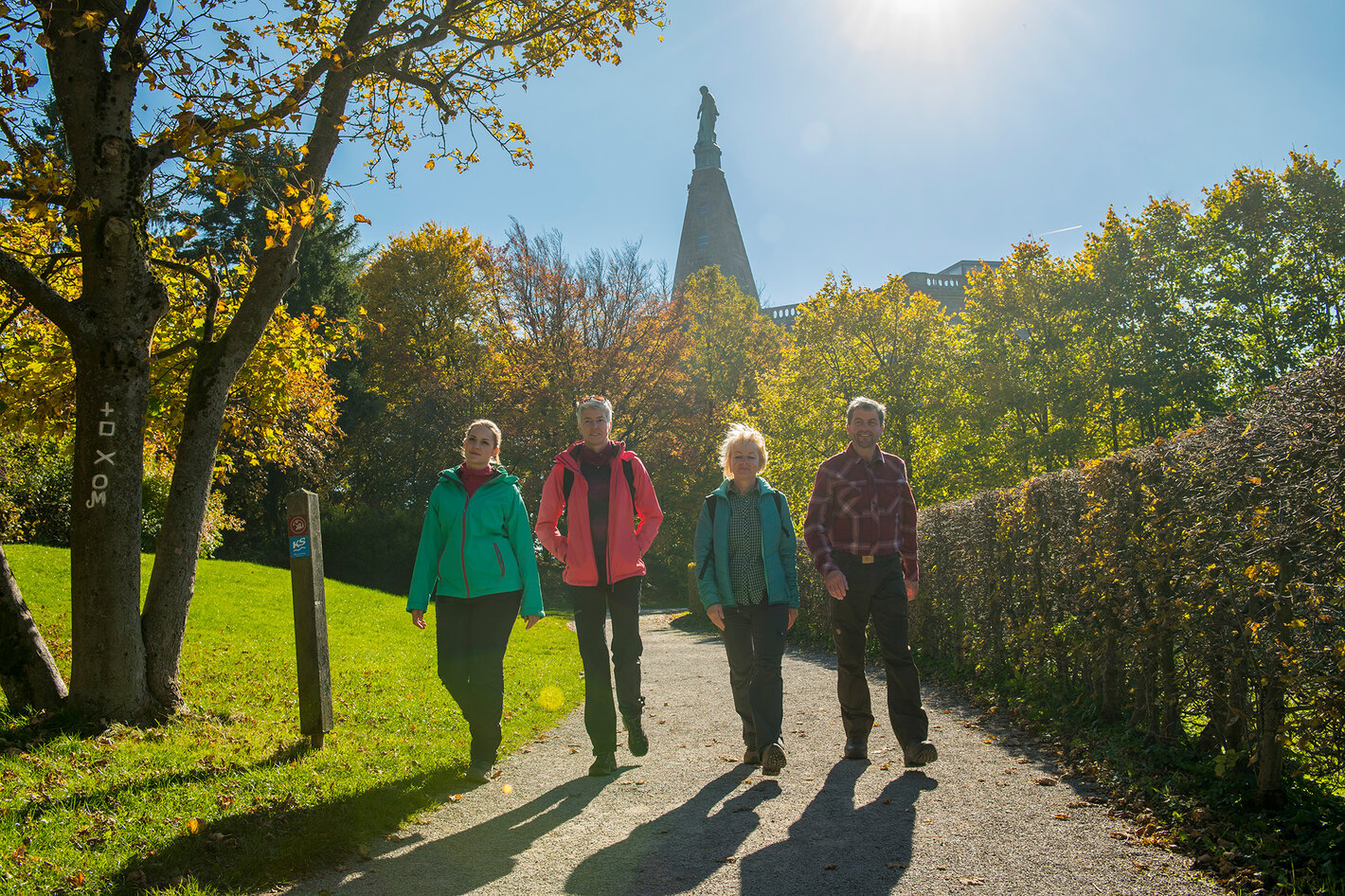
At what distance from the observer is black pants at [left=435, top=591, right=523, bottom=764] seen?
213 inches

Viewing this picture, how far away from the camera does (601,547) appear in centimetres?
560

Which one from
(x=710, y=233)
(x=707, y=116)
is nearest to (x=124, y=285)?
(x=710, y=233)

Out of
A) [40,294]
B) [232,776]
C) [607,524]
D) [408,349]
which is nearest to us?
[232,776]

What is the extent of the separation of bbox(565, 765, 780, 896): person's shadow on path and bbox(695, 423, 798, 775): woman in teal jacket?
65cm

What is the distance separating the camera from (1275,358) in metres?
29.0

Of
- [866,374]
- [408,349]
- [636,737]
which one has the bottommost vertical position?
[636,737]

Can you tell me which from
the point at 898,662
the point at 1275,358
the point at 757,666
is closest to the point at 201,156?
the point at 757,666

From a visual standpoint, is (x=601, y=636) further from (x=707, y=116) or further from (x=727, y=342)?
(x=707, y=116)

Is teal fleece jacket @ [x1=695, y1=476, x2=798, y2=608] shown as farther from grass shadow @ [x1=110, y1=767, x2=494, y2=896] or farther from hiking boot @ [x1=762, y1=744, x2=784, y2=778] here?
grass shadow @ [x1=110, y1=767, x2=494, y2=896]

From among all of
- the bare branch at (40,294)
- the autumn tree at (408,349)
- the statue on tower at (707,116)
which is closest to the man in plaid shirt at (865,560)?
the bare branch at (40,294)

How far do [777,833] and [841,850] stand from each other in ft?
1.26

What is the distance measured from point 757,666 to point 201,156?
204 inches

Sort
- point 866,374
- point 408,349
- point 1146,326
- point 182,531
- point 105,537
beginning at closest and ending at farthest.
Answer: point 105,537, point 182,531, point 866,374, point 1146,326, point 408,349

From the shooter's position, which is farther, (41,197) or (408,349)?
(408,349)
